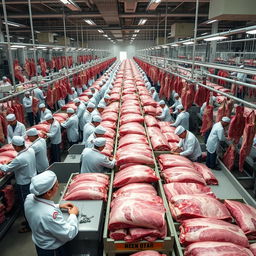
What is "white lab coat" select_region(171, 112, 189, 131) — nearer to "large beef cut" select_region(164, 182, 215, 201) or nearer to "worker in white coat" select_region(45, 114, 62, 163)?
"worker in white coat" select_region(45, 114, 62, 163)

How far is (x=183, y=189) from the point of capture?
13.4 feet

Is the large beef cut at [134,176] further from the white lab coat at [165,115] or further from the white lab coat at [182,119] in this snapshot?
the white lab coat at [165,115]

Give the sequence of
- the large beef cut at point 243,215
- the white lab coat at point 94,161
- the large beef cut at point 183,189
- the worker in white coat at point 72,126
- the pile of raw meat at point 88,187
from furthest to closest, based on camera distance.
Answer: the worker in white coat at point 72,126, the white lab coat at point 94,161, the large beef cut at point 183,189, the pile of raw meat at point 88,187, the large beef cut at point 243,215

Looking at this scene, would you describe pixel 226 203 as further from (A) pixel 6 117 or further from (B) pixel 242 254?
(A) pixel 6 117

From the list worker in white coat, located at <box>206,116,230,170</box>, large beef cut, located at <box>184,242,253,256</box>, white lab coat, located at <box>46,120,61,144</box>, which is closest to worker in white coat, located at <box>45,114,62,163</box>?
white lab coat, located at <box>46,120,61,144</box>

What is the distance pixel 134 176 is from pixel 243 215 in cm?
167

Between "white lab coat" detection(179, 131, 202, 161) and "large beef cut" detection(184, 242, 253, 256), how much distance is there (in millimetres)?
2787

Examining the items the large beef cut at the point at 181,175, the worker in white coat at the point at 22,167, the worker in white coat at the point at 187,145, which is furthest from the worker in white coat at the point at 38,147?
the worker in white coat at the point at 187,145

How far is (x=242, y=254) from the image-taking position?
283 centimetres

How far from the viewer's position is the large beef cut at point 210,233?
307cm

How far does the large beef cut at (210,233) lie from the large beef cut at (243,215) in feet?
0.62

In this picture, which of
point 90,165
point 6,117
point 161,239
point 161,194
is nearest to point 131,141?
point 90,165

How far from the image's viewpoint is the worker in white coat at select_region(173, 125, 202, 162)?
5.63 metres

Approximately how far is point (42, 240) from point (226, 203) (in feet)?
8.74
